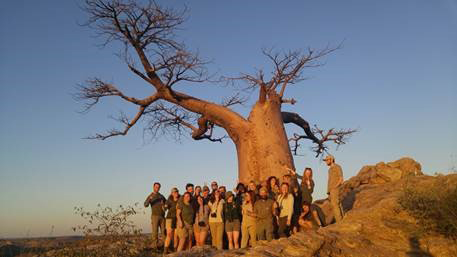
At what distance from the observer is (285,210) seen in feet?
21.0

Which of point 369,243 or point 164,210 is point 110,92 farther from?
point 369,243

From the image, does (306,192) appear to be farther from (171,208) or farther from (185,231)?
(171,208)

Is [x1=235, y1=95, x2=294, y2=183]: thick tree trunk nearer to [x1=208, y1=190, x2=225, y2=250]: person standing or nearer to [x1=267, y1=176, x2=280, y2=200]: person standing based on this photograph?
[x1=267, y1=176, x2=280, y2=200]: person standing

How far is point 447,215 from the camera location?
17.7 ft

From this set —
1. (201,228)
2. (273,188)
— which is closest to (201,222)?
(201,228)

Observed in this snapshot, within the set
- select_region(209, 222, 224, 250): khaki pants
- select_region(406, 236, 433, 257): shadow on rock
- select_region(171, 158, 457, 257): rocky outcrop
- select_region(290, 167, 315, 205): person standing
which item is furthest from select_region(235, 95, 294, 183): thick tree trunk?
select_region(406, 236, 433, 257): shadow on rock

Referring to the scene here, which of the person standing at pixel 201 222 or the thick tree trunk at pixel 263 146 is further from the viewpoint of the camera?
the thick tree trunk at pixel 263 146

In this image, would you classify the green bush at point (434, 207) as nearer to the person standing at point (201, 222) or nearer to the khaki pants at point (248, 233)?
the khaki pants at point (248, 233)

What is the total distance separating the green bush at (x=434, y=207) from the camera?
5.37 metres

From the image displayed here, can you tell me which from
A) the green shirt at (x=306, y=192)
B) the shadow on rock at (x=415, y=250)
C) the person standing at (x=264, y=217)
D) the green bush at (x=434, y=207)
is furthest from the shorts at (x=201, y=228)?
the shadow on rock at (x=415, y=250)

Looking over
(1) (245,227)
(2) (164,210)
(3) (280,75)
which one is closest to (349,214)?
(1) (245,227)

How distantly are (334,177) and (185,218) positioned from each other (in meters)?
2.50

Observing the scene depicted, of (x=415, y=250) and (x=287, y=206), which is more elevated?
(x=287, y=206)

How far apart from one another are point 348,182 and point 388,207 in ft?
16.7
